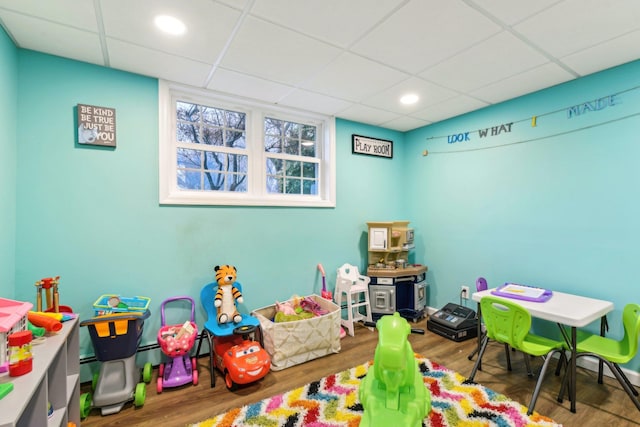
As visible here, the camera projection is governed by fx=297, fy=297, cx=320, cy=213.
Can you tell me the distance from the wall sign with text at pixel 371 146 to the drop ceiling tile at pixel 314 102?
527mm

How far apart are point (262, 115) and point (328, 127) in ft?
2.68

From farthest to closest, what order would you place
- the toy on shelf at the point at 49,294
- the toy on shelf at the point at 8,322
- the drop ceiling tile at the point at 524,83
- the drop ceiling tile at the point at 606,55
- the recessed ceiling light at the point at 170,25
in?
1. the drop ceiling tile at the point at 524,83
2. the drop ceiling tile at the point at 606,55
3. the toy on shelf at the point at 49,294
4. the recessed ceiling light at the point at 170,25
5. the toy on shelf at the point at 8,322

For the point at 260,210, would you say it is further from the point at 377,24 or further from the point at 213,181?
the point at 377,24

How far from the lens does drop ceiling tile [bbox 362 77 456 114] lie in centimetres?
272

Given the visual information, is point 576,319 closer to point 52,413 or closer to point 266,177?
point 266,177

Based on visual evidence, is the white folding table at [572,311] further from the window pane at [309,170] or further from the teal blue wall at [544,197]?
the window pane at [309,170]

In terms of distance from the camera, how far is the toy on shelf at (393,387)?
4.67 feet

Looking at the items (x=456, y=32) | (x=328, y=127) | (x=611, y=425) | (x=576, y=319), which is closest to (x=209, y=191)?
(x=328, y=127)

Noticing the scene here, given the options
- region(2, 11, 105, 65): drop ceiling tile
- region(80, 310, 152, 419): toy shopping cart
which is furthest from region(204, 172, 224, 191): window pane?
region(80, 310, 152, 419): toy shopping cart

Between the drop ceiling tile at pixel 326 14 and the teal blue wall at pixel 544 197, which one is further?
the teal blue wall at pixel 544 197

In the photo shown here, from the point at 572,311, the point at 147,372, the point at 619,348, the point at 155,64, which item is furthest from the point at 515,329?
the point at 155,64

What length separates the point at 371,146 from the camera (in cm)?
392

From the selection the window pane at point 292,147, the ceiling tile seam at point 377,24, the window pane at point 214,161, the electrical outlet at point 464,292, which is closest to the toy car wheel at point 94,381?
the window pane at point 214,161

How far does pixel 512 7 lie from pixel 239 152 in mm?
2445
